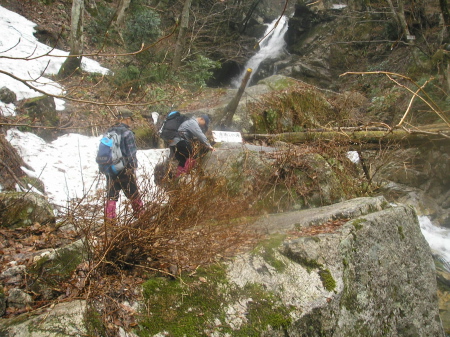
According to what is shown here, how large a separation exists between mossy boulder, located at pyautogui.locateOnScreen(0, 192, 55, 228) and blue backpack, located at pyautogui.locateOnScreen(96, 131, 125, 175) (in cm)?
86

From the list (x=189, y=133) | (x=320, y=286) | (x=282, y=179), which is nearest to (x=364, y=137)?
(x=282, y=179)

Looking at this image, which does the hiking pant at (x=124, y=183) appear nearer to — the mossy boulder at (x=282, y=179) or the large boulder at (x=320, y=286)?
the large boulder at (x=320, y=286)

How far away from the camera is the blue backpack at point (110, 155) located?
14.4 feet

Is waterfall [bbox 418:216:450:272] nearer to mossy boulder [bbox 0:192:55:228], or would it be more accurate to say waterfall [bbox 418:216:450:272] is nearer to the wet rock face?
the wet rock face

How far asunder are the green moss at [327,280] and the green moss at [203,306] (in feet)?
1.48

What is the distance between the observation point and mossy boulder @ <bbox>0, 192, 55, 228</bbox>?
3.65 m

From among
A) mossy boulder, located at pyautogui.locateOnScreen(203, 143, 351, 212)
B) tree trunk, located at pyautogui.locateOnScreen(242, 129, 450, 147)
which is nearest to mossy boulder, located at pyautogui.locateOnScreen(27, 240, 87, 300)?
mossy boulder, located at pyautogui.locateOnScreen(203, 143, 351, 212)

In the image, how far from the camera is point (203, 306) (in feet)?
7.29

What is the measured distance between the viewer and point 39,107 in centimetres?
851

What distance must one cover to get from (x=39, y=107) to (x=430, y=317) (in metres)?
9.20

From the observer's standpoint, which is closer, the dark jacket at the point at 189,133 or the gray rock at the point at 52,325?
the gray rock at the point at 52,325

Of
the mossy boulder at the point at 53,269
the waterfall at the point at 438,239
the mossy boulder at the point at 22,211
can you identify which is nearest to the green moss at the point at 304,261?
the mossy boulder at the point at 53,269

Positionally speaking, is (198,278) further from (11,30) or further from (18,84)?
(11,30)

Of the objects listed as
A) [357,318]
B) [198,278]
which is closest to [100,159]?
[198,278]
